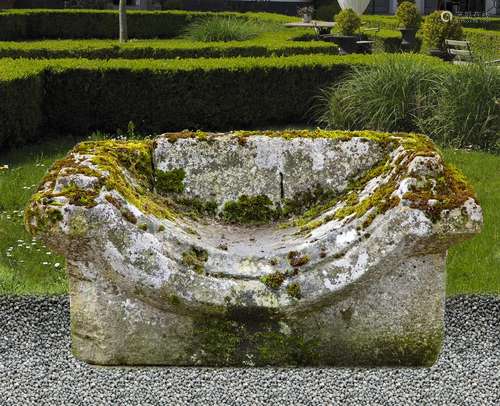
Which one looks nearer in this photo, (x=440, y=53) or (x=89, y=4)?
(x=440, y=53)

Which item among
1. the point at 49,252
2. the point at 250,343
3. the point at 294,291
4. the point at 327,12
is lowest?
the point at 49,252

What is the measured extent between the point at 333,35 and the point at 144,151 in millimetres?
14232

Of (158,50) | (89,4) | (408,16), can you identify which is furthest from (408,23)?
(89,4)

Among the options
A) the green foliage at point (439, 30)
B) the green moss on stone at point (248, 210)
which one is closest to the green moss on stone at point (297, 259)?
the green moss on stone at point (248, 210)

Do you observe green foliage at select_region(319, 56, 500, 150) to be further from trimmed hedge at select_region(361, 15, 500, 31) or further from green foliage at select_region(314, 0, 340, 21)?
green foliage at select_region(314, 0, 340, 21)

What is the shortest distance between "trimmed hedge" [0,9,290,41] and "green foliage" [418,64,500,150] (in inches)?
443

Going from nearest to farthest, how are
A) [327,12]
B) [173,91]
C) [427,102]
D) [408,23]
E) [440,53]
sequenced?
[427,102] < [173,91] < [440,53] < [408,23] < [327,12]

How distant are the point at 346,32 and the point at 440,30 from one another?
204 cm

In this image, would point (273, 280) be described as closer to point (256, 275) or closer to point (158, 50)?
point (256, 275)

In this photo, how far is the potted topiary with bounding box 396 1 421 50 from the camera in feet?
63.2

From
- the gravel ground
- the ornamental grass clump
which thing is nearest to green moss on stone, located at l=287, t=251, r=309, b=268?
the gravel ground

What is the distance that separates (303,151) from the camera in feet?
13.3

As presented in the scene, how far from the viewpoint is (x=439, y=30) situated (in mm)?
16656

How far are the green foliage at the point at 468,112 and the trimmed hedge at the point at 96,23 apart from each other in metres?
11.2
